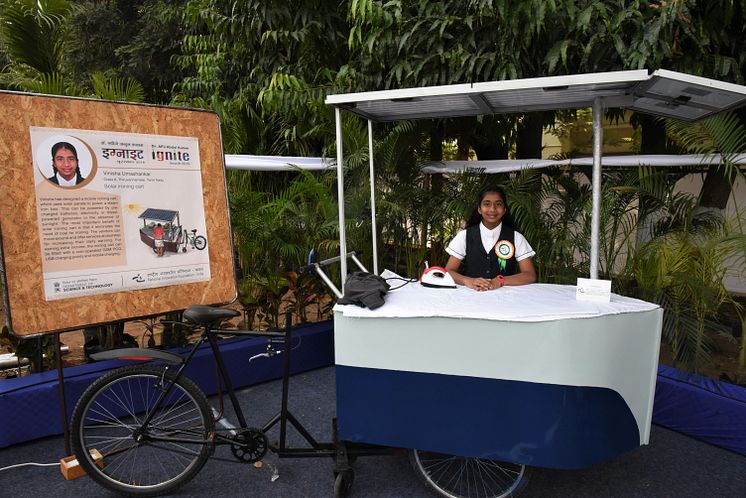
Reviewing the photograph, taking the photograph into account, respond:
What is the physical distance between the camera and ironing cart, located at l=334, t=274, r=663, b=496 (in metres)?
2.17

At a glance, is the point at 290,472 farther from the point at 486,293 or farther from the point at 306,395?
the point at 486,293

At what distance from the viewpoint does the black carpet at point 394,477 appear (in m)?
2.68

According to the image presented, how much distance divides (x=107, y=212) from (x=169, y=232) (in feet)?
1.12

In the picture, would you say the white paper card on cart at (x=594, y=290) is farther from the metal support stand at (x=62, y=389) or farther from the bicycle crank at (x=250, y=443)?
the metal support stand at (x=62, y=389)

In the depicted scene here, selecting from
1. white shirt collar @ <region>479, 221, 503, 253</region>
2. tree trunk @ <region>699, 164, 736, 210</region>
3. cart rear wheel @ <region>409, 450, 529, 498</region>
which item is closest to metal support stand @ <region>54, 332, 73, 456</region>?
cart rear wheel @ <region>409, 450, 529, 498</region>

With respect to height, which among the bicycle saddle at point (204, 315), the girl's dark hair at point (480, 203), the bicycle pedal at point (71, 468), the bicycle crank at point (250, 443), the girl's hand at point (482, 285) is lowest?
the bicycle pedal at point (71, 468)

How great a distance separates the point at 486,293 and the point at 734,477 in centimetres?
165

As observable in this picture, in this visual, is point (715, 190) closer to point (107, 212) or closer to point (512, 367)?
point (512, 367)

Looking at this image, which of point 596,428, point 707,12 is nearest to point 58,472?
point 596,428

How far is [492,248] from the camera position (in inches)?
125

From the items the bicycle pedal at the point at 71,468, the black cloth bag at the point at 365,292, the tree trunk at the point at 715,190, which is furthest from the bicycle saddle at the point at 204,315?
the tree trunk at the point at 715,190

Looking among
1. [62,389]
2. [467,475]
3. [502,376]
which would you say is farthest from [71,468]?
[502,376]

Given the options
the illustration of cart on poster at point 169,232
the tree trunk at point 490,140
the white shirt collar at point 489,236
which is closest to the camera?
the illustration of cart on poster at point 169,232

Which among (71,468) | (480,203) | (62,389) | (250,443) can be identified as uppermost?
(480,203)
